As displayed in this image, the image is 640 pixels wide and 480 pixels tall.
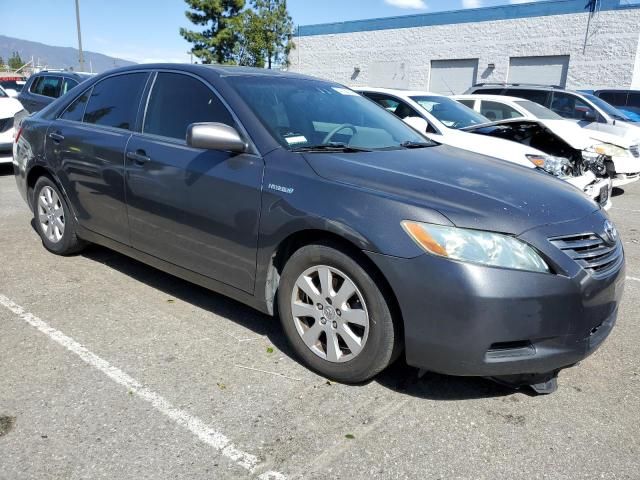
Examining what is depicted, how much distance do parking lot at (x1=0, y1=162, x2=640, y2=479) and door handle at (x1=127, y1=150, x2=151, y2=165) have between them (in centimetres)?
103

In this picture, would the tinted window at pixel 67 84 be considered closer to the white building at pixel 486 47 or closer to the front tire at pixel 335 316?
the front tire at pixel 335 316

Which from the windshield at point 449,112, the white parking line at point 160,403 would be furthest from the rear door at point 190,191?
the windshield at point 449,112

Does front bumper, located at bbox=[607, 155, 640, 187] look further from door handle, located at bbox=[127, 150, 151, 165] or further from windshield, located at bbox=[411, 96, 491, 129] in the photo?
door handle, located at bbox=[127, 150, 151, 165]

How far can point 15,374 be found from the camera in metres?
3.04

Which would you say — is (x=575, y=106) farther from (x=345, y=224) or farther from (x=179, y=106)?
(x=345, y=224)

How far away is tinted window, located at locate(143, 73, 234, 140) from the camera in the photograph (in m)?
3.58

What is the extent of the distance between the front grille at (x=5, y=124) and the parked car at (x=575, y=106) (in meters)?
9.39

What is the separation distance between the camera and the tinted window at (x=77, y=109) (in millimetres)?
4641

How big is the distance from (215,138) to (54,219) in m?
2.49

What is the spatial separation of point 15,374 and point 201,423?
1161 mm

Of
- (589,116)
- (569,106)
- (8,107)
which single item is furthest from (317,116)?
(569,106)

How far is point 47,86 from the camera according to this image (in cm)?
1214

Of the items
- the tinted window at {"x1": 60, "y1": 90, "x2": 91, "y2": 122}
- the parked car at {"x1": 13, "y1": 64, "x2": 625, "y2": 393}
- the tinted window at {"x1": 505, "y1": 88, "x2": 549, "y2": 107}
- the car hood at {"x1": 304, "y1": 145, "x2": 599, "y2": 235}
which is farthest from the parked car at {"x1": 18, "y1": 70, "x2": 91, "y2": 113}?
the car hood at {"x1": 304, "y1": 145, "x2": 599, "y2": 235}

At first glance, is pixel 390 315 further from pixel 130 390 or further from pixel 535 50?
pixel 535 50
